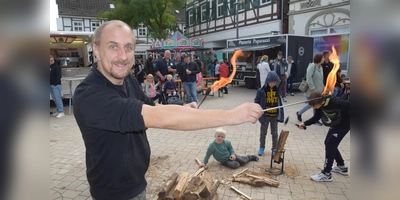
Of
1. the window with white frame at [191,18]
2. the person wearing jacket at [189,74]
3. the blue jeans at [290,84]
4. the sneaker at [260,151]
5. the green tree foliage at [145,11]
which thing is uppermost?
the window with white frame at [191,18]

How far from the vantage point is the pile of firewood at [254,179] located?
4.23 metres

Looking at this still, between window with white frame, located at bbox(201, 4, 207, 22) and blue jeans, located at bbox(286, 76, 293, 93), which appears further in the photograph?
window with white frame, located at bbox(201, 4, 207, 22)

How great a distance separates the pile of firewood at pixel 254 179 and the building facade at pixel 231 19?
16209 mm

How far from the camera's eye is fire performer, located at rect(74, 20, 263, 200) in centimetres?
151

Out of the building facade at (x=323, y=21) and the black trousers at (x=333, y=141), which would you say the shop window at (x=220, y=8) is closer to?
the building facade at (x=323, y=21)

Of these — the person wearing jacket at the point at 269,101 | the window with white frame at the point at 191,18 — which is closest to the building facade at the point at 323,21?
the person wearing jacket at the point at 269,101

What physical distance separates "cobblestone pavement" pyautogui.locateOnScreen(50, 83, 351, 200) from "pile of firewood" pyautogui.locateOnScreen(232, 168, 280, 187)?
0.24ft

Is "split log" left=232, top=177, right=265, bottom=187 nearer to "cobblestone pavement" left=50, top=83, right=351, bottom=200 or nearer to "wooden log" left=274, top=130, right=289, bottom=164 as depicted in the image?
"cobblestone pavement" left=50, top=83, right=351, bottom=200

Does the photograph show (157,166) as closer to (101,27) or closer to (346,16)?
(101,27)

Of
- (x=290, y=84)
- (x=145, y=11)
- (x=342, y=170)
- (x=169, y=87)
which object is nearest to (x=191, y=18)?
(x=145, y=11)

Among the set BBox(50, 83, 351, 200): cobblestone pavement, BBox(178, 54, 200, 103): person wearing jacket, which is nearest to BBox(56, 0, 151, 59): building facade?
BBox(178, 54, 200, 103): person wearing jacket

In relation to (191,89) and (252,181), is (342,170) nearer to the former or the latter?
(252,181)

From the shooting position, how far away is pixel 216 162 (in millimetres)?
5359

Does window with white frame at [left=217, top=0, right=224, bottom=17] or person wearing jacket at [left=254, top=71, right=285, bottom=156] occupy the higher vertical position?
window with white frame at [left=217, top=0, right=224, bottom=17]
